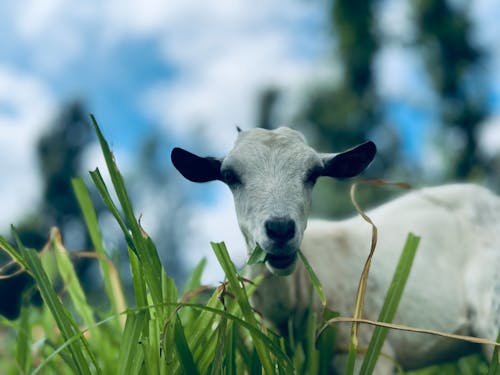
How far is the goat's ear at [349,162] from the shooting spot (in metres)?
2.67

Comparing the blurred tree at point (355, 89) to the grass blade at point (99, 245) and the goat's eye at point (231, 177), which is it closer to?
the grass blade at point (99, 245)

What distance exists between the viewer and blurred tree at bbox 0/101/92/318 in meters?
35.5

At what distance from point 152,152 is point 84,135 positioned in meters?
4.92

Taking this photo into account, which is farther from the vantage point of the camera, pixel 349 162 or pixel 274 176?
pixel 349 162

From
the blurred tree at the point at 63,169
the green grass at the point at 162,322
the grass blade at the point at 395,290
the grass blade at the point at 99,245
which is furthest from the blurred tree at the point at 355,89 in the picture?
the green grass at the point at 162,322

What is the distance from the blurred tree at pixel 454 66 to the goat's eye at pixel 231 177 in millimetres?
21284

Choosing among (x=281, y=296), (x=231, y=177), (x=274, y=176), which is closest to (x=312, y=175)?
(x=274, y=176)

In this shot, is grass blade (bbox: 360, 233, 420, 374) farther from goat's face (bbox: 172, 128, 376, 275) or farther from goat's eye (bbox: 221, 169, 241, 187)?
goat's eye (bbox: 221, 169, 241, 187)

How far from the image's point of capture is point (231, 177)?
264 cm

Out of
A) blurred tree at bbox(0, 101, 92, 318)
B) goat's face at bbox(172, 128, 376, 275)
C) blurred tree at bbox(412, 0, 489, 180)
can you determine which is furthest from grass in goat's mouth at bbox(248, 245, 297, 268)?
blurred tree at bbox(0, 101, 92, 318)

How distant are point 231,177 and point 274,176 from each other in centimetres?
25

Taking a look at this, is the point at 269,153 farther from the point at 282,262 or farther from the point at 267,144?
the point at 282,262

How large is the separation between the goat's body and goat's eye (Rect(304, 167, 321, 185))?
2.84 ft

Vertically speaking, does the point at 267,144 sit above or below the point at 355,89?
below
